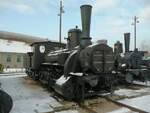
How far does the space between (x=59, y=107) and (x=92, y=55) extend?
2.19m

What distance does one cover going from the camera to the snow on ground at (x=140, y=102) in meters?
6.69

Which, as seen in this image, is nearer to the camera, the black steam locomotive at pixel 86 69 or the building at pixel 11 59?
the black steam locomotive at pixel 86 69

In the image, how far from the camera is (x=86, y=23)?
8.13 meters

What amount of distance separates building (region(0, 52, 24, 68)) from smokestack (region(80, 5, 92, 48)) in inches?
1197

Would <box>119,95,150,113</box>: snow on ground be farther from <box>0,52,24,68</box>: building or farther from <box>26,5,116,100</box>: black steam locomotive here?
<box>0,52,24,68</box>: building

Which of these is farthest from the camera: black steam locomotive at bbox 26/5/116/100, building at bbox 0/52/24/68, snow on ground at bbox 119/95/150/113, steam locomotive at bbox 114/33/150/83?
building at bbox 0/52/24/68

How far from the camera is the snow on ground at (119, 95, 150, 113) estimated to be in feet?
22.0

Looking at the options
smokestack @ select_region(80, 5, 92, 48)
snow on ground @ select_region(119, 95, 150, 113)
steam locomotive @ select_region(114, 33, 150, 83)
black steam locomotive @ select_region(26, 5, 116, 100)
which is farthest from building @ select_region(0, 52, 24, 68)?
snow on ground @ select_region(119, 95, 150, 113)

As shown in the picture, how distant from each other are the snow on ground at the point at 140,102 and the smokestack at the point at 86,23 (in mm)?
2528

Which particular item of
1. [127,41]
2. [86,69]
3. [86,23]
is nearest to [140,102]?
[86,69]

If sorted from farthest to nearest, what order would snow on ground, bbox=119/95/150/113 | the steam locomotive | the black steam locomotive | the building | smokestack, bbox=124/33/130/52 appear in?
the building
smokestack, bbox=124/33/130/52
the steam locomotive
the black steam locomotive
snow on ground, bbox=119/95/150/113

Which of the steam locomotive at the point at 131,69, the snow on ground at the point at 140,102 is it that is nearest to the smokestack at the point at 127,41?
the steam locomotive at the point at 131,69

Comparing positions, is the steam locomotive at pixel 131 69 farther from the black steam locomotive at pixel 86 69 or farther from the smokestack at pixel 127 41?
the black steam locomotive at pixel 86 69

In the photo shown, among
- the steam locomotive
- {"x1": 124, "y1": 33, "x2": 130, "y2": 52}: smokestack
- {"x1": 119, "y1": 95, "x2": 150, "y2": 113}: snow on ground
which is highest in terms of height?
{"x1": 124, "y1": 33, "x2": 130, "y2": 52}: smokestack
